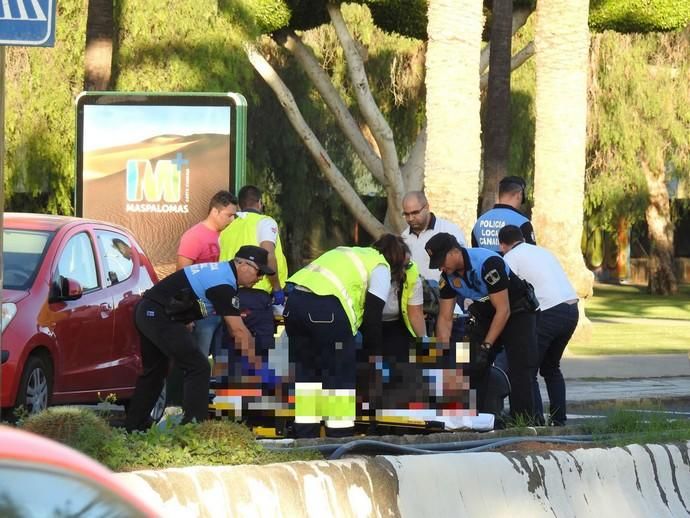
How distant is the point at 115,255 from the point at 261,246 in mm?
1193

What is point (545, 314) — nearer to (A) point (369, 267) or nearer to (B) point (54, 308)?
(A) point (369, 267)

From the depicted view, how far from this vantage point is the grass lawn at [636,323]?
76.3 ft

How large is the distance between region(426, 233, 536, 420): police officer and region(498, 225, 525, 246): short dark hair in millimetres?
705

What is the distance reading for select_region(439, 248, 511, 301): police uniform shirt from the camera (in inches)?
436

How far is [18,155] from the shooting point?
26.3 meters

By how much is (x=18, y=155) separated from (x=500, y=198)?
581 inches

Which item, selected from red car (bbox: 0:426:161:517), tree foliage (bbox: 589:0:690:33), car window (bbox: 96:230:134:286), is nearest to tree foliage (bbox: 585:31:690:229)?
tree foliage (bbox: 589:0:690:33)

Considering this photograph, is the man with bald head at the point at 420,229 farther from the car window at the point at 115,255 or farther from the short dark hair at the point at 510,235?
the car window at the point at 115,255

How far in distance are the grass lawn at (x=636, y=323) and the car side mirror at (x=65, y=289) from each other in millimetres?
11530

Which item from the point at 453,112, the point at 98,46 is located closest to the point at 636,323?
the point at 453,112

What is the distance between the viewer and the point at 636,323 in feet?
98.6

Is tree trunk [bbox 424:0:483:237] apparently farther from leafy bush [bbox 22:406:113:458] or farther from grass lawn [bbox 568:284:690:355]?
leafy bush [bbox 22:406:113:458]

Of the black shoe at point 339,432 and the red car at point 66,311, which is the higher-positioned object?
the red car at point 66,311

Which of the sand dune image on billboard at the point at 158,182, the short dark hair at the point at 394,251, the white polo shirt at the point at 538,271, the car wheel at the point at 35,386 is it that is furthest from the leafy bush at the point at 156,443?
the sand dune image on billboard at the point at 158,182
